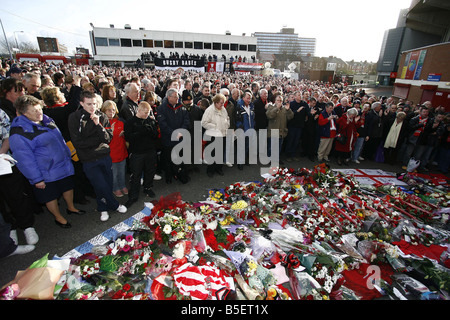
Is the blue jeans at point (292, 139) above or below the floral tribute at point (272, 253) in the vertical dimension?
above

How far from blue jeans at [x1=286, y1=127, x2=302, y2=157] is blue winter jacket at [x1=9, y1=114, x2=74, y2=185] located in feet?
19.5

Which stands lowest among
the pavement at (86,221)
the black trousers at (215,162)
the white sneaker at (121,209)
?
the pavement at (86,221)

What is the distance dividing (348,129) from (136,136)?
6.34 metres

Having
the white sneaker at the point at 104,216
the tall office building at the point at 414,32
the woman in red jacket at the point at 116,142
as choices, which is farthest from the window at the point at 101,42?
the white sneaker at the point at 104,216

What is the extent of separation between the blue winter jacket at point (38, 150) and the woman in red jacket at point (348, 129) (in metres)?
7.26

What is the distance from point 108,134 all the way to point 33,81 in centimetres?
242

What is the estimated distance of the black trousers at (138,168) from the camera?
4.53 meters

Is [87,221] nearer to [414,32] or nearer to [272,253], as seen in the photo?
[272,253]

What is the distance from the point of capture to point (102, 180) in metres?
4.00

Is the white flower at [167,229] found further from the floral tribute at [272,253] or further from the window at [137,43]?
the window at [137,43]

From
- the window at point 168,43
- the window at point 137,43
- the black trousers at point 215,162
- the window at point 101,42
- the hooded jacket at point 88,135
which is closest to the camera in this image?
the hooded jacket at point 88,135

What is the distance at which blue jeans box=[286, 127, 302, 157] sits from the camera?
7191 mm

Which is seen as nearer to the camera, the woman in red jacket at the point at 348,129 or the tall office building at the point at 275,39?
the woman in red jacket at the point at 348,129
